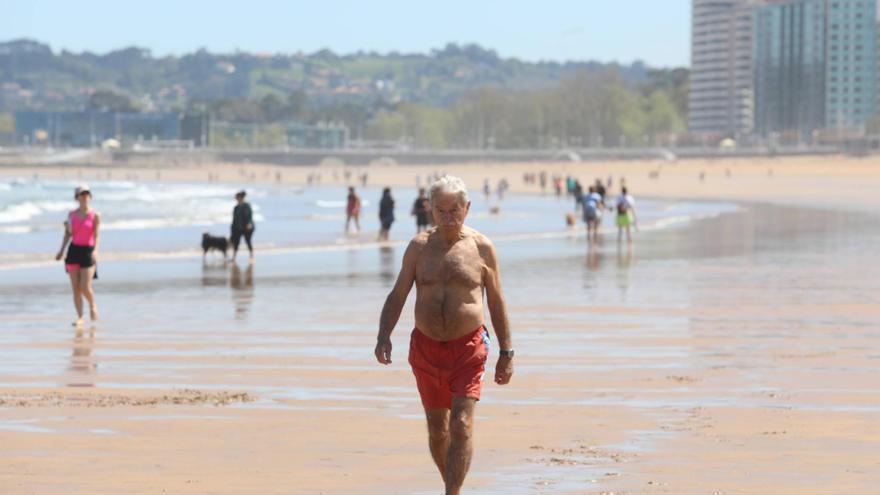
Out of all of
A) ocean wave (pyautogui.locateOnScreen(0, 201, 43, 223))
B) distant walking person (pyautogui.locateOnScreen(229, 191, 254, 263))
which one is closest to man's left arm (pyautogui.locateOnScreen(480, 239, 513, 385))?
distant walking person (pyautogui.locateOnScreen(229, 191, 254, 263))

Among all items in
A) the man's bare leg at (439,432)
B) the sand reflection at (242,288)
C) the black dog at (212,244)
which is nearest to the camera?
the man's bare leg at (439,432)

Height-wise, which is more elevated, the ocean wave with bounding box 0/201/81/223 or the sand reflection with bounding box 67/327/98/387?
the sand reflection with bounding box 67/327/98/387

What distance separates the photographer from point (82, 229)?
1583cm

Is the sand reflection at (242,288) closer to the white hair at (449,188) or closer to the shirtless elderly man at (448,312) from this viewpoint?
the shirtless elderly man at (448,312)

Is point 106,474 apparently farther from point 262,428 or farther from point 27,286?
point 27,286

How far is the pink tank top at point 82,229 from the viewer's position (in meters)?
15.8

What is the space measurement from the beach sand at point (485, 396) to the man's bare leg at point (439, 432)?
453 millimetres

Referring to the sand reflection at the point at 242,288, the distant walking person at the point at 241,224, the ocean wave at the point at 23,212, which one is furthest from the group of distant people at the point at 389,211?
the ocean wave at the point at 23,212

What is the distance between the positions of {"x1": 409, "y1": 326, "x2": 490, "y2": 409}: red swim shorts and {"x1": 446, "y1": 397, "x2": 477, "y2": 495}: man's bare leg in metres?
0.07

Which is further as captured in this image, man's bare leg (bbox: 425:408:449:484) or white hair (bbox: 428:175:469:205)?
man's bare leg (bbox: 425:408:449:484)

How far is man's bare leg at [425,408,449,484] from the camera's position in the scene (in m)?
6.91

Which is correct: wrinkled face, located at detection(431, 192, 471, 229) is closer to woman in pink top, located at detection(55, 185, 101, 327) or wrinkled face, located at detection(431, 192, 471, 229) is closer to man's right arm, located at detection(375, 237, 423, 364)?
man's right arm, located at detection(375, 237, 423, 364)

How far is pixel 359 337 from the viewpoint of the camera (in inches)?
567

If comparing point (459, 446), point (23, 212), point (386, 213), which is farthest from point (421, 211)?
point (23, 212)
